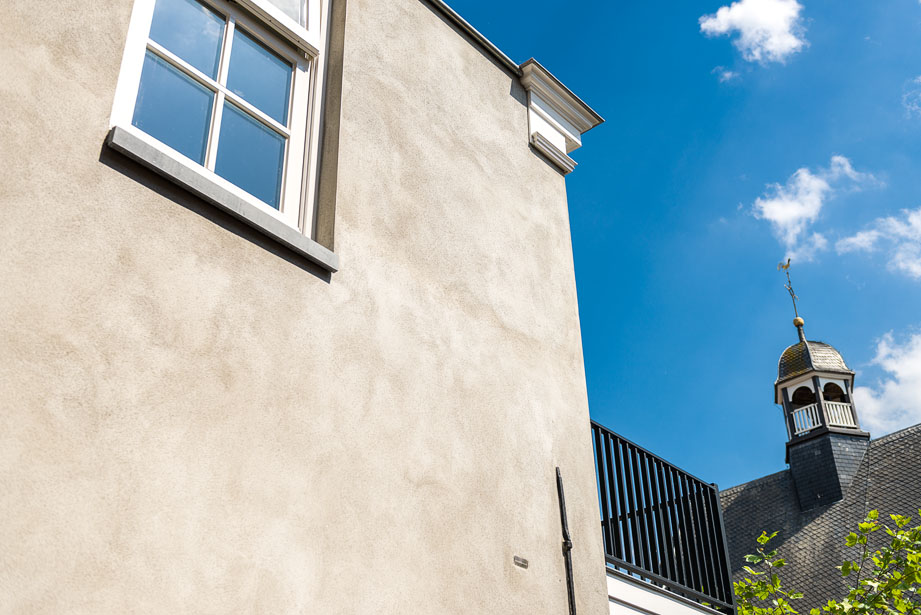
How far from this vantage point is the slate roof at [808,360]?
29.8 metres

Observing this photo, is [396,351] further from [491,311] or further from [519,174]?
[519,174]

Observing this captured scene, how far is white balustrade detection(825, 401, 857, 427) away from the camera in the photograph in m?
28.9

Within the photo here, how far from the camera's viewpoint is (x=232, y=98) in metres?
3.49

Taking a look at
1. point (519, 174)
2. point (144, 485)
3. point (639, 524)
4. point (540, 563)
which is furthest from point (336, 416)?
point (639, 524)

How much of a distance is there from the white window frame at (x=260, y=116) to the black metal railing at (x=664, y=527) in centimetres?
310

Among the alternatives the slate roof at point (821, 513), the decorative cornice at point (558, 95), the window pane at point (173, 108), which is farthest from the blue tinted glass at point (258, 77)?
the slate roof at point (821, 513)

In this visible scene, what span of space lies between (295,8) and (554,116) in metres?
2.28

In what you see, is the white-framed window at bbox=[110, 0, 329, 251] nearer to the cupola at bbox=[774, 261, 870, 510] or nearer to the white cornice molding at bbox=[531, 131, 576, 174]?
the white cornice molding at bbox=[531, 131, 576, 174]

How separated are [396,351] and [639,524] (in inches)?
124

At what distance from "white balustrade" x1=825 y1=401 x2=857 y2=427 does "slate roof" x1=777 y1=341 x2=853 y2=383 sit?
1.28 metres

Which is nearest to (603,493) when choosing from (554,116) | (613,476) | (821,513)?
(613,476)

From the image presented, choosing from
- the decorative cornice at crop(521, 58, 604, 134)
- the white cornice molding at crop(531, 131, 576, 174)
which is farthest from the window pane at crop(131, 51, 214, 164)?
the decorative cornice at crop(521, 58, 604, 134)

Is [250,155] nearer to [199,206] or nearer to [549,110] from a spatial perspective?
[199,206]

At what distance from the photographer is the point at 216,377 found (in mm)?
2883
